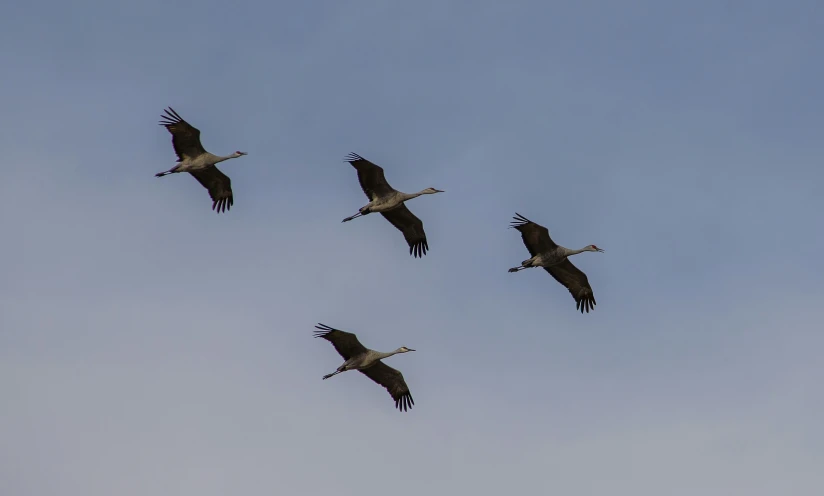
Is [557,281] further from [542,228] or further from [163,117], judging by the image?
[163,117]

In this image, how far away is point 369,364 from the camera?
1571 inches

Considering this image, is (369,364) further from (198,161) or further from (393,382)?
(198,161)

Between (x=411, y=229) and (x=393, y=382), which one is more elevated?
(x=411, y=229)

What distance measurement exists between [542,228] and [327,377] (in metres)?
7.26

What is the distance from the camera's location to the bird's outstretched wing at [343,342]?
126 feet

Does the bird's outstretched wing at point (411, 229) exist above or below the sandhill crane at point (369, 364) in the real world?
above

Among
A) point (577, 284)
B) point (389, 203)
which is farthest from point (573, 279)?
Answer: point (389, 203)

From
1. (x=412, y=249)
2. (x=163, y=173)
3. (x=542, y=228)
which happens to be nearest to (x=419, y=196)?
(x=412, y=249)

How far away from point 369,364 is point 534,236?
19.1 ft

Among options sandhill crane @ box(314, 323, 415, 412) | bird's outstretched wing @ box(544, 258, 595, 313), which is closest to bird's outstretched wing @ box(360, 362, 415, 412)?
sandhill crane @ box(314, 323, 415, 412)

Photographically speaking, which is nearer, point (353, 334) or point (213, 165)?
point (353, 334)

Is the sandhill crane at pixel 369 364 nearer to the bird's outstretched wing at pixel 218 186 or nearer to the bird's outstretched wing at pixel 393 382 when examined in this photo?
the bird's outstretched wing at pixel 393 382

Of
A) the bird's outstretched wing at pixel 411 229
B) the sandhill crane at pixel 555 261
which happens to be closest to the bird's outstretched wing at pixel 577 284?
the sandhill crane at pixel 555 261

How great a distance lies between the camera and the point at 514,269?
4150 cm
